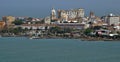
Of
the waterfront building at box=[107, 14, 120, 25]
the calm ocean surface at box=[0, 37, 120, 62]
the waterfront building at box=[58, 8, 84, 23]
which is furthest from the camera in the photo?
the waterfront building at box=[58, 8, 84, 23]

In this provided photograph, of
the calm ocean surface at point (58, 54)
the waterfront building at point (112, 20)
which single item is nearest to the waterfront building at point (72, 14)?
the waterfront building at point (112, 20)

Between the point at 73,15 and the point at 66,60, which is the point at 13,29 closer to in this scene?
the point at 73,15

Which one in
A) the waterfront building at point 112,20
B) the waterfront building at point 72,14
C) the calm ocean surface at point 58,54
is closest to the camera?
the calm ocean surface at point 58,54

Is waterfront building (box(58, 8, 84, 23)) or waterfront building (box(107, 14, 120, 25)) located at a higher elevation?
waterfront building (box(58, 8, 84, 23))

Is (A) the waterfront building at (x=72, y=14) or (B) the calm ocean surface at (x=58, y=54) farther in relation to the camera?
(A) the waterfront building at (x=72, y=14)

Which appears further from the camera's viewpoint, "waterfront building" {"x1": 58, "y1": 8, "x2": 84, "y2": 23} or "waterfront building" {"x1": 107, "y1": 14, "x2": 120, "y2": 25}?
"waterfront building" {"x1": 58, "y1": 8, "x2": 84, "y2": 23}

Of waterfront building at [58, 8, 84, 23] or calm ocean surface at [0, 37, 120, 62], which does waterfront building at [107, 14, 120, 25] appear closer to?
waterfront building at [58, 8, 84, 23]

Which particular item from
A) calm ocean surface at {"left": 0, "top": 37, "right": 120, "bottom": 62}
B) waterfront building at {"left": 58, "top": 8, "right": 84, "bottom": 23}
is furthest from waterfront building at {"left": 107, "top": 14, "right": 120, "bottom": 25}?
calm ocean surface at {"left": 0, "top": 37, "right": 120, "bottom": 62}

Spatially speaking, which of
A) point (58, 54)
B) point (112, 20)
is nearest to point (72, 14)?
point (112, 20)

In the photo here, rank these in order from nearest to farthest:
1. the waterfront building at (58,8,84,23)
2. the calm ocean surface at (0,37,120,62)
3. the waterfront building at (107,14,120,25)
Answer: the calm ocean surface at (0,37,120,62), the waterfront building at (107,14,120,25), the waterfront building at (58,8,84,23)

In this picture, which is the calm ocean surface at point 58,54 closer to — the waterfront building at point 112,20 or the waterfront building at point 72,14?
the waterfront building at point 112,20

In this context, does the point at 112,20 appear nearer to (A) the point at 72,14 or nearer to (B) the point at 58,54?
(A) the point at 72,14
